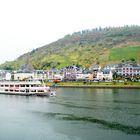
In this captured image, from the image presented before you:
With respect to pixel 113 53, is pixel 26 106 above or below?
below

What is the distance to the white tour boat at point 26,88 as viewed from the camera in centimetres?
8736

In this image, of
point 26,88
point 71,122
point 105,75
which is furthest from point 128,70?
point 71,122

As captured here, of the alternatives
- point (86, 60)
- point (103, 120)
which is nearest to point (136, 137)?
point (103, 120)

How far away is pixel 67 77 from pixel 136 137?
122694 mm

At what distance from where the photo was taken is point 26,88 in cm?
9131

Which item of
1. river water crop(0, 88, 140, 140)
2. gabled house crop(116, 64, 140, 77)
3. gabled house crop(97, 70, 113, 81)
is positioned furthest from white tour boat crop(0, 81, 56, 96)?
gabled house crop(116, 64, 140, 77)

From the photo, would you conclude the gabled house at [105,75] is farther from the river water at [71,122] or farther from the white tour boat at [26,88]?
the river water at [71,122]

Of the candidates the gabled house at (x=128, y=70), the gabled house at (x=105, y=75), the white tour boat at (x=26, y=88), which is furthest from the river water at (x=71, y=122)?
the gabled house at (x=128, y=70)

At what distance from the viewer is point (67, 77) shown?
159750 mm

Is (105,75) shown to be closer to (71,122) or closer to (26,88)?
(26,88)

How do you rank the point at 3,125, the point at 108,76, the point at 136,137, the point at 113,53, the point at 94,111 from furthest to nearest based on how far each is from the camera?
the point at 113,53 < the point at 108,76 < the point at 94,111 < the point at 3,125 < the point at 136,137

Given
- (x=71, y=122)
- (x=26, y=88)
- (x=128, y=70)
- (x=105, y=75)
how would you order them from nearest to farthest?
(x=71, y=122)
(x=26, y=88)
(x=105, y=75)
(x=128, y=70)

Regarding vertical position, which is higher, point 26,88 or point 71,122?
point 26,88

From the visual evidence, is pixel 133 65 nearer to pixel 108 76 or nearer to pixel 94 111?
pixel 108 76
